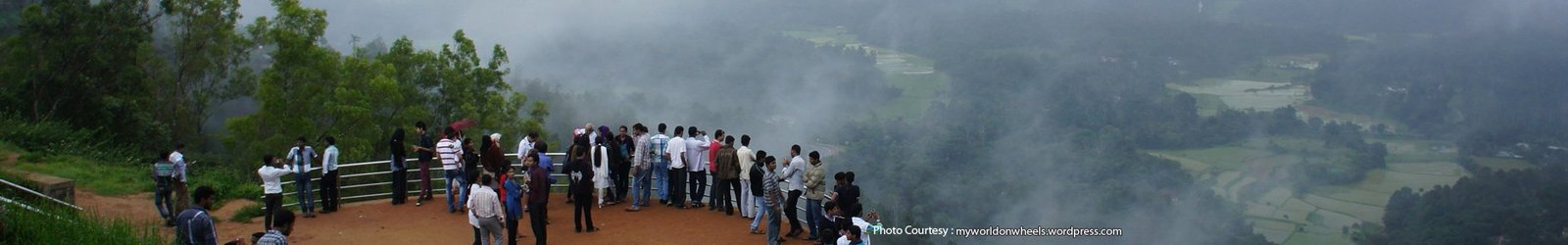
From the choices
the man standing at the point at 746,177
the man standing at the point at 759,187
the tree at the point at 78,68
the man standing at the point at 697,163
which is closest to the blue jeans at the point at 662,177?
the man standing at the point at 697,163

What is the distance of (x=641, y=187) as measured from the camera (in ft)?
51.8

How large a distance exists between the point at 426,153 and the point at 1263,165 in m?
69.3

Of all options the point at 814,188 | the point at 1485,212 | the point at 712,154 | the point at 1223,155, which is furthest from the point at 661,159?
the point at 1223,155

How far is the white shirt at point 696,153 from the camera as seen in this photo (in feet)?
50.1

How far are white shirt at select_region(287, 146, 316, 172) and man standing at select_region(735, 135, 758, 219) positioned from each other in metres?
5.24

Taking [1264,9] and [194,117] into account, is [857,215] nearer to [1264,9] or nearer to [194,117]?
[194,117]

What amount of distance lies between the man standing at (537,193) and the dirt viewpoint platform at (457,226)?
3.23ft

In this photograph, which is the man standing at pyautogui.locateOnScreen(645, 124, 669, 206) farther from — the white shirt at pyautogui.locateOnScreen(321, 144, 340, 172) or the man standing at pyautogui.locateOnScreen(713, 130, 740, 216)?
the white shirt at pyautogui.locateOnScreen(321, 144, 340, 172)

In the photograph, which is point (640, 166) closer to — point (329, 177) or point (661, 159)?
point (661, 159)

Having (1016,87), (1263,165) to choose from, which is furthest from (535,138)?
(1016,87)

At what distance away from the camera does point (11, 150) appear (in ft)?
66.2

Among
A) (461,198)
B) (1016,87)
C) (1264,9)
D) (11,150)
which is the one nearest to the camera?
(461,198)

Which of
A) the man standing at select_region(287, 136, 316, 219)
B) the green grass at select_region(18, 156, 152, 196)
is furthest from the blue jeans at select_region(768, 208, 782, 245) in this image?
the green grass at select_region(18, 156, 152, 196)

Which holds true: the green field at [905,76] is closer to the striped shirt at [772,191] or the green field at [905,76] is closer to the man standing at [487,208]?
the striped shirt at [772,191]
